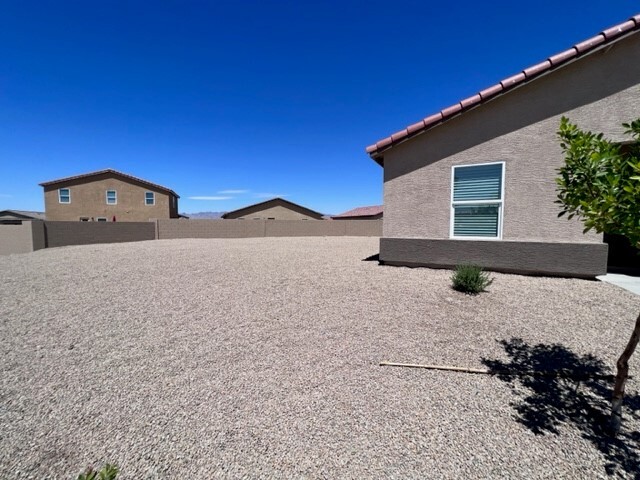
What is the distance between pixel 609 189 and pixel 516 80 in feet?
18.9

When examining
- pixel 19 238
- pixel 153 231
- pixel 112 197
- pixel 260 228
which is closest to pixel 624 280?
pixel 260 228

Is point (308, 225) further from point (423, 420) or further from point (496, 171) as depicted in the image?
point (423, 420)

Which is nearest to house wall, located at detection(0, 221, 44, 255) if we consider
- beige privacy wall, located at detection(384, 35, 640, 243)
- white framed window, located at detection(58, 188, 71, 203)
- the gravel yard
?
the gravel yard

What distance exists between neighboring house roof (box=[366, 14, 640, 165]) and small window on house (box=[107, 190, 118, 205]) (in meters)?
29.7

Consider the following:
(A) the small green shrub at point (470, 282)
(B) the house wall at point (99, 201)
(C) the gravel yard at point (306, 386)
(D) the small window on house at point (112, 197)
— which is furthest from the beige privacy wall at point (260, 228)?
(A) the small green shrub at point (470, 282)

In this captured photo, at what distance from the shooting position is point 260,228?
2550cm

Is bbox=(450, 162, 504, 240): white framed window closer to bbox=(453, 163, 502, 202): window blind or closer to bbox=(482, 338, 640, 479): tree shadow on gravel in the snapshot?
bbox=(453, 163, 502, 202): window blind

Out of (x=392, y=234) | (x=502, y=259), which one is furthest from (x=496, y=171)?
(x=392, y=234)

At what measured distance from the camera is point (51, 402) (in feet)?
8.36

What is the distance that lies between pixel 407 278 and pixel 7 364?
6616mm

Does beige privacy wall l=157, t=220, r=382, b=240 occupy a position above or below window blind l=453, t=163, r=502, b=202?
below

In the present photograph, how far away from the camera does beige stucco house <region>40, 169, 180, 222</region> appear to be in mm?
25969

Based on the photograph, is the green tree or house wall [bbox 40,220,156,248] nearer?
the green tree

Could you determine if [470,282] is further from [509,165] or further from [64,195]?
[64,195]
